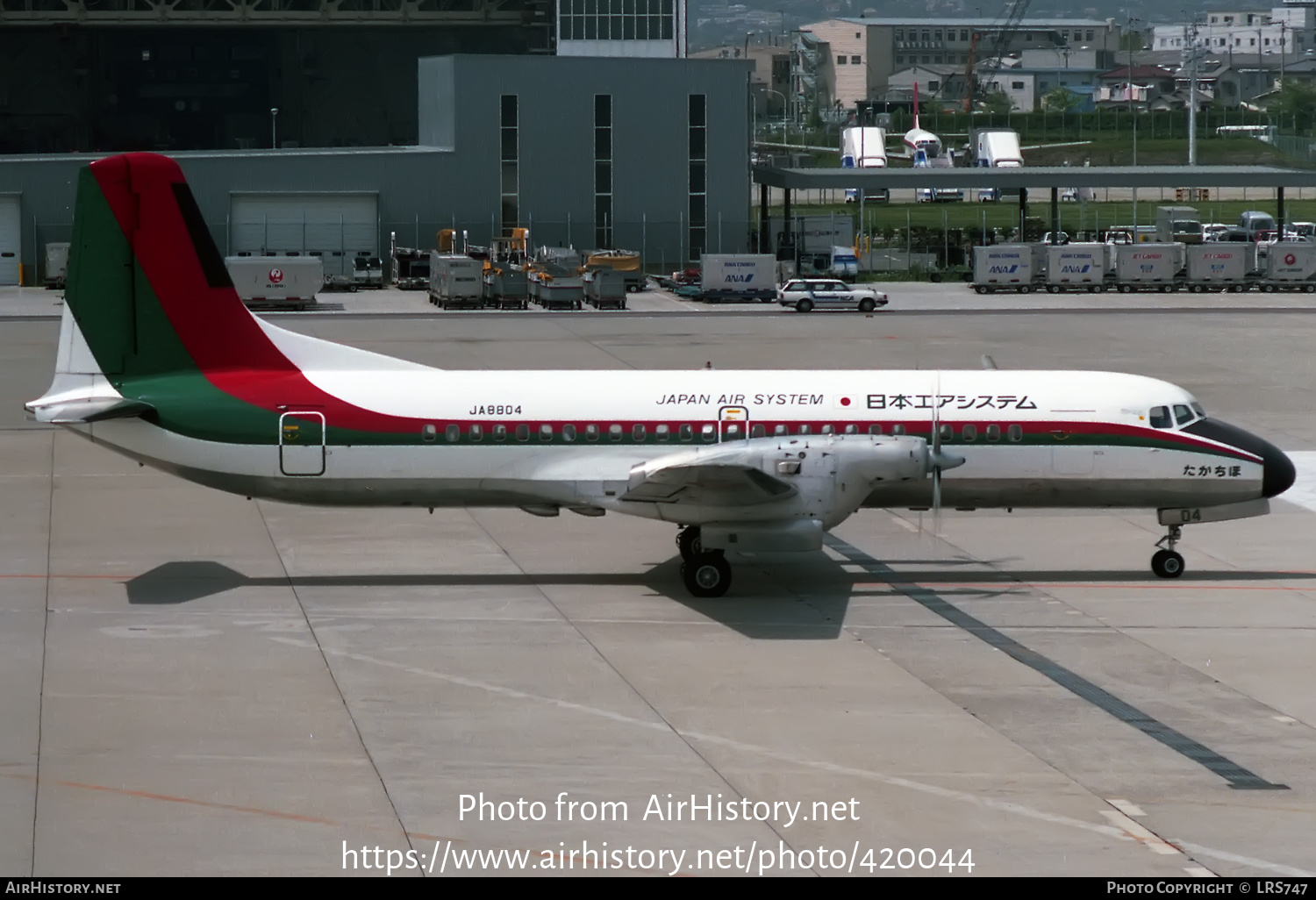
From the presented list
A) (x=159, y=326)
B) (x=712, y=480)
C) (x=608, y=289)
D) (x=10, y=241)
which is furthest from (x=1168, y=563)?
(x=10, y=241)

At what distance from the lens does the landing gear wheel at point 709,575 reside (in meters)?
25.7

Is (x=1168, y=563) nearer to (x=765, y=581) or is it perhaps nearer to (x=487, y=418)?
(x=765, y=581)

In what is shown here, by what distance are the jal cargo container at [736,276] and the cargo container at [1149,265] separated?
726 inches

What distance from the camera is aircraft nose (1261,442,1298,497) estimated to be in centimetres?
2695

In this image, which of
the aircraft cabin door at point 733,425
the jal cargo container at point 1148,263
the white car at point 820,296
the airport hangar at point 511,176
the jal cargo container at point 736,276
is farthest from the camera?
the airport hangar at point 511,176

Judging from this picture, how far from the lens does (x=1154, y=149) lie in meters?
171

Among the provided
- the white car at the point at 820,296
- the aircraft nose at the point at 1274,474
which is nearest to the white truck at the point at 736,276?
the white car at the point at 820,296

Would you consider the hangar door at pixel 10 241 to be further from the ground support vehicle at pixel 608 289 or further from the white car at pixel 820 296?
the white car at pixel 820 296

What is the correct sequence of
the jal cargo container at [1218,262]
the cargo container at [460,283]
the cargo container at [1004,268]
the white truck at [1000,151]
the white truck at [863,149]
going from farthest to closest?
the white truck at [863,149] < the white truck at [1000,151] < the jal cargo container at [1218,262] < the cargo container at [1004,268] < the cargo container at [460,283]

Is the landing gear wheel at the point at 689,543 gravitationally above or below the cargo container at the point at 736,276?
below

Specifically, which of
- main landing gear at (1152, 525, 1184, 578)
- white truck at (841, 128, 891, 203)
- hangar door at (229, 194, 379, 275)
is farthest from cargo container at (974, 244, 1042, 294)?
main landing gear at (1152, 525, 1184, 578)

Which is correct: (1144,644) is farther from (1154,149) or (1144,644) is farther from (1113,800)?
(1154,149)

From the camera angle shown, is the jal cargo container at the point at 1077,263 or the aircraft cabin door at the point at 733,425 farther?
the jal cargo container at the point at 1077,263

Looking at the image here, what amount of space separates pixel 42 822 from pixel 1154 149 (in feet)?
557
